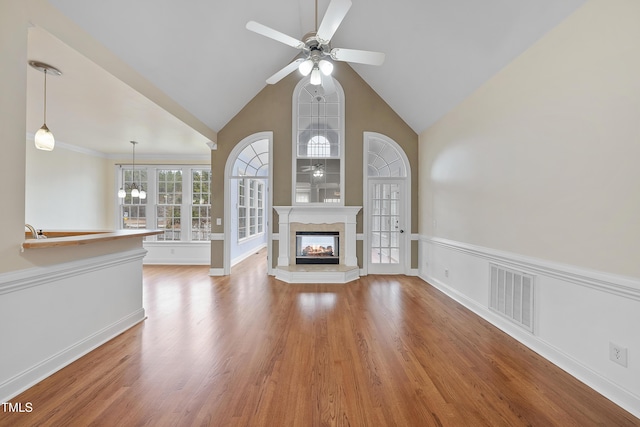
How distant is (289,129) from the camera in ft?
17.4

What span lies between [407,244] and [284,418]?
14.0 ft

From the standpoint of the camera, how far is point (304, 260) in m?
5.32

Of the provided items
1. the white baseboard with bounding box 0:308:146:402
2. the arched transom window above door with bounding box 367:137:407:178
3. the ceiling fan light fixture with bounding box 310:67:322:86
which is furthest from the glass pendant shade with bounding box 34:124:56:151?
the arched transom window above door with bounding box 367:137:407:178

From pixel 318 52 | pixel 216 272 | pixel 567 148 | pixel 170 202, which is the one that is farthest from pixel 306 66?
pixel 170 202

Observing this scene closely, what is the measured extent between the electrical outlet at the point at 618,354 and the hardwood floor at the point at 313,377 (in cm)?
28

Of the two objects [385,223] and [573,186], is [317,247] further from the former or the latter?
[573,186]

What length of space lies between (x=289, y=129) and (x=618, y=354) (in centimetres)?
507

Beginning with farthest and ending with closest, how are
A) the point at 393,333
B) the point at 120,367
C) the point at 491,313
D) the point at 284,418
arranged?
the point at 491,313 < the point at 393,333 < the point at 120,367 < the point at 284,418

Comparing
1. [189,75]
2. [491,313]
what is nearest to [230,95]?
[189,75]

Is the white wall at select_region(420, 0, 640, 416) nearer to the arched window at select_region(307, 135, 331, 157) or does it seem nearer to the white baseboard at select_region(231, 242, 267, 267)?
the arched window at select_region(307, 135, 331, 157)

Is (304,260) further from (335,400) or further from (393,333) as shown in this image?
(335,400)

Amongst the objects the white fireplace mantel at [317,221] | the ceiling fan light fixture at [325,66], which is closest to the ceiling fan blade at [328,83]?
the ceiling fan light fixture at [325,66]

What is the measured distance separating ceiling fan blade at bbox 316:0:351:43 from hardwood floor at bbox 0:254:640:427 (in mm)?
2733

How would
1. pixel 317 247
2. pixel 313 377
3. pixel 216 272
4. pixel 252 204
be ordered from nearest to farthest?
pixel 313 377
pixel 216 272
pixel 317 247
pixel 252 204
